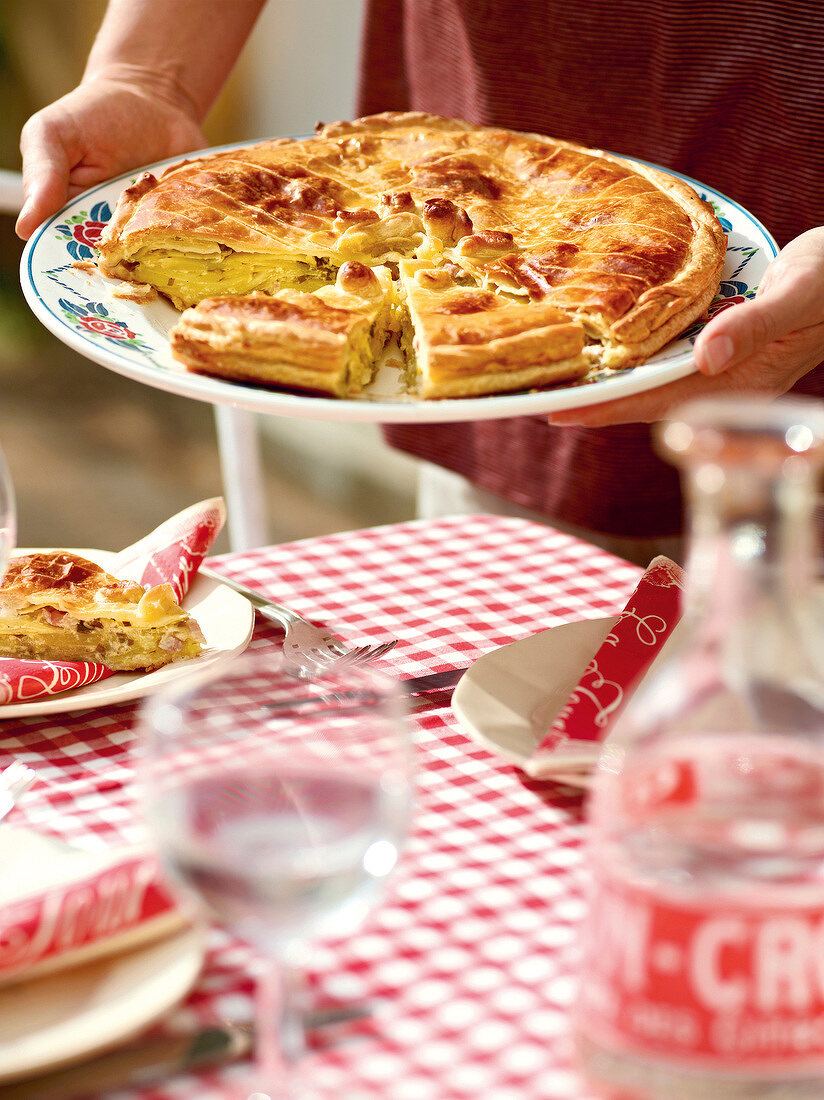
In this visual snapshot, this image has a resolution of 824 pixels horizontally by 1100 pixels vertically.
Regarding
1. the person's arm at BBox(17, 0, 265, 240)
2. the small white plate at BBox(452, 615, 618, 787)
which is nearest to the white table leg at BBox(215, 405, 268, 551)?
the person's arm at BBox(17, 0, 265, 240)

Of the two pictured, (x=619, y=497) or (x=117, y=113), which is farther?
(x=619, y=497)

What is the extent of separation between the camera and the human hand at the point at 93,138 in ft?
5.86

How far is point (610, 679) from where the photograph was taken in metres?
1.15

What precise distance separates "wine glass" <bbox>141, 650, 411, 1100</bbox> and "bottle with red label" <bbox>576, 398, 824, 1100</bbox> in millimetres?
132

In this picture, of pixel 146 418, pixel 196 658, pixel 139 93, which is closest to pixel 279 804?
pixel 196 658

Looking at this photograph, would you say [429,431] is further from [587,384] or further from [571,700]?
[571,700]

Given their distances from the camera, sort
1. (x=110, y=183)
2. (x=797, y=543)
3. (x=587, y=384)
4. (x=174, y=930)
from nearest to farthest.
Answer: (x=797, y=543) → (x=174, y=930) → (x=587, y=384) → (x=110, y=183)

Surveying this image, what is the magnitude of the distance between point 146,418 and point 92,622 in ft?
15.8

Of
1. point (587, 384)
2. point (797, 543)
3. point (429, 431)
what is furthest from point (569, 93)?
point (797, 543)

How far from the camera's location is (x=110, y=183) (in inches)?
73.4

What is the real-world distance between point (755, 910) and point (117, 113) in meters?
1.81

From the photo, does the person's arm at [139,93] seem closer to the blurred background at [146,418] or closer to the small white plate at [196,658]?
the small white plate at [196,658]

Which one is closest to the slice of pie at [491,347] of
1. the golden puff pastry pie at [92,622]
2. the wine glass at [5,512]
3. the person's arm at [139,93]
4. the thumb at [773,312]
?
the thumb at [773,312]

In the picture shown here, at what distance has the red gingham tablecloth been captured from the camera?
77 cm
